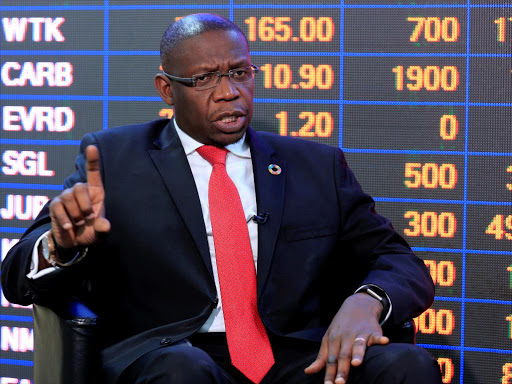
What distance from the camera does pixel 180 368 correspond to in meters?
1.89

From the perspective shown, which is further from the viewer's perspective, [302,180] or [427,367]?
[302,180]

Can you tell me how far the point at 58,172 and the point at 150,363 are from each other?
5.83 feet

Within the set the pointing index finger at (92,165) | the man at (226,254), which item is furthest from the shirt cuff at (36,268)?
the pointing index finger at (92,165)

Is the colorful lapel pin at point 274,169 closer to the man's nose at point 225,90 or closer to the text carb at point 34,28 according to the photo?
the man's nose at point 225,90

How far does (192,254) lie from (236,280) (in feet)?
0.48

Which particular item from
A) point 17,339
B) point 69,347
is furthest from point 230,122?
point 17,339

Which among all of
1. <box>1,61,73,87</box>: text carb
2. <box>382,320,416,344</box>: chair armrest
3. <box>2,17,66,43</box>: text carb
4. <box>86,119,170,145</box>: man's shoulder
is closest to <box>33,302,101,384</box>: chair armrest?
<box>86,119,170,145</box>: man's shoulder

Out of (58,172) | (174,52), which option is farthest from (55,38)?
(174,52)

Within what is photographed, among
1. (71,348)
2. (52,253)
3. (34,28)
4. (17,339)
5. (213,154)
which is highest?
(34,28)

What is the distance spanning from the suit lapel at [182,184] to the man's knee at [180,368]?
388 mm

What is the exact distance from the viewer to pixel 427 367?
1.94m

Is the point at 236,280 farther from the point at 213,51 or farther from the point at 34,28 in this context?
the point at 34,28

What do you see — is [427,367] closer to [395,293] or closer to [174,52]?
[395,293]

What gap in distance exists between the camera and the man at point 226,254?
2.10m
